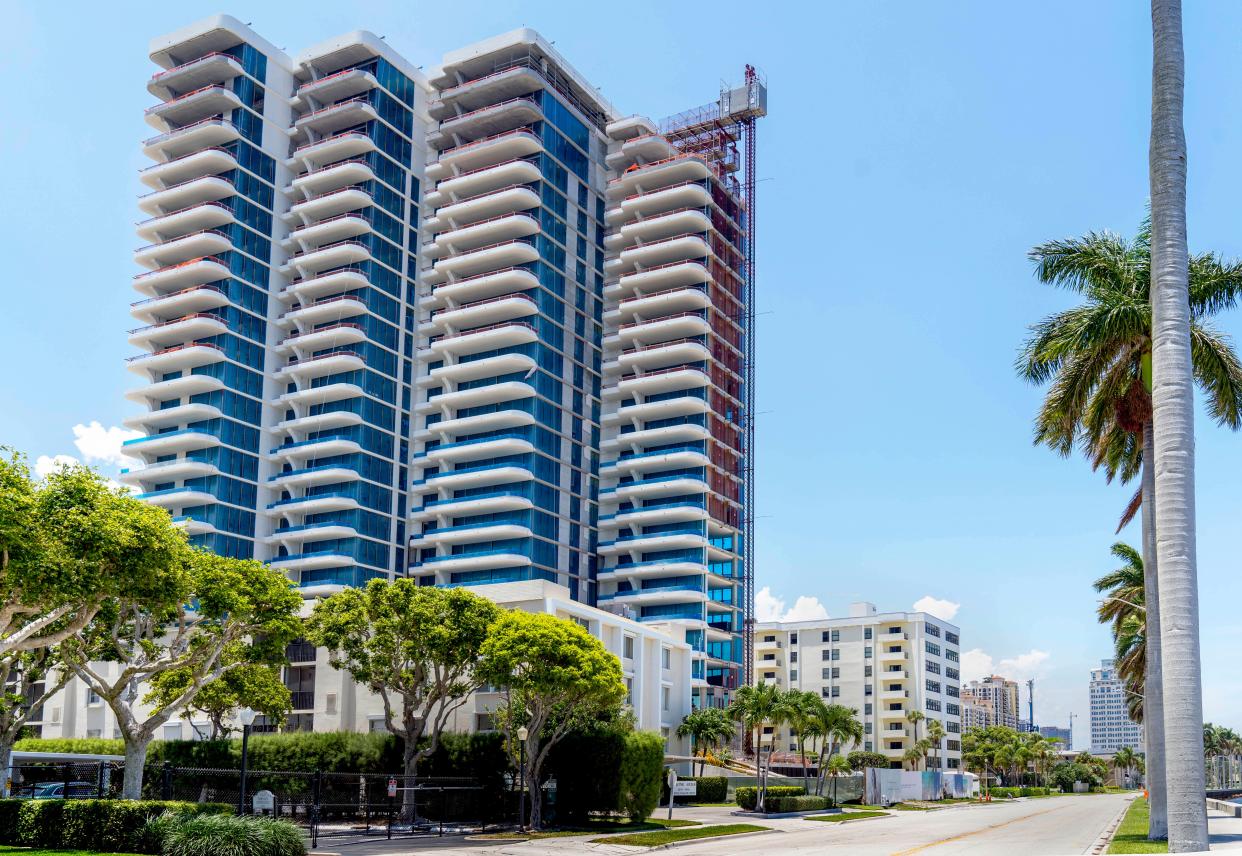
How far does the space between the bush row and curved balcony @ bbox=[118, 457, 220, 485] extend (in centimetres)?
8678

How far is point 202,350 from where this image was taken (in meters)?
120

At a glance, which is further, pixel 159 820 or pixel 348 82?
pixel 348 82

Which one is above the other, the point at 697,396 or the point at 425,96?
the point at 425,96

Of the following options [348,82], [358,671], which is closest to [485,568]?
[348,82]

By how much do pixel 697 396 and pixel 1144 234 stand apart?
94.1m

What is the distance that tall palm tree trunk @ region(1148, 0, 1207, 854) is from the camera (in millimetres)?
19625

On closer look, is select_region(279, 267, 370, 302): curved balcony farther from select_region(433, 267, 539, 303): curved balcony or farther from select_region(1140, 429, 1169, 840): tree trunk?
select_region(1140, 429, 1169, 840): tree trunk

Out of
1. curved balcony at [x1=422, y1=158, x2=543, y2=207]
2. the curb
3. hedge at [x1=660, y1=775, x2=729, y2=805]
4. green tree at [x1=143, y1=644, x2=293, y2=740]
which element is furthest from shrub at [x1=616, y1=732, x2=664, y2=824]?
curved balcony at [x1=422, y1=158, x2=543, y2=207]

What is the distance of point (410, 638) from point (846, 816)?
34.3 metres

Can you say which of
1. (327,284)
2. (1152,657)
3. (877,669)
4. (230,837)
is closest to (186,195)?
(327,284)

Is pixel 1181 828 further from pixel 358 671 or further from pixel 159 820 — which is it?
pixel 358 671

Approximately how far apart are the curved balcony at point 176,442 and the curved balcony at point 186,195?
80.5ft

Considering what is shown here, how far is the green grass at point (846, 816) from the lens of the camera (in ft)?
232

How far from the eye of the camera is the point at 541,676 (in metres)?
50.0
